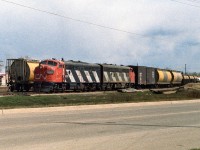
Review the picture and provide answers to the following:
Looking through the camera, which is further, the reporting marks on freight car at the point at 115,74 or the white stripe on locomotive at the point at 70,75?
the reporting marks on freight car at the point at 115,74

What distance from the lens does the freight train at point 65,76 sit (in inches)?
1481

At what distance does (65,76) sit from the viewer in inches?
1542

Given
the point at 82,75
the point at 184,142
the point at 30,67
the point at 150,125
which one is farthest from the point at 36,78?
the point at 184,142

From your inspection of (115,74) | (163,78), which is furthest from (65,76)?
(163,78)

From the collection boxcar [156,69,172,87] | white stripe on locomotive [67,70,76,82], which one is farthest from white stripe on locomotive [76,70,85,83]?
boxcar [156,69,172,87]

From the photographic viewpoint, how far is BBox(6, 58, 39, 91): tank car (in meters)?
39.3

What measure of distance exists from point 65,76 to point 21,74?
14.3ft

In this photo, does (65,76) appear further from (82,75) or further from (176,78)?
(176,78)

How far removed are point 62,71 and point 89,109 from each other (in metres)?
14.8

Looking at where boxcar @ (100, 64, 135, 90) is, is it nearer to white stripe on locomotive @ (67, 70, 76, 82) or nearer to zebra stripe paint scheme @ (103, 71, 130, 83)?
zebra stripe paint scheme @ (103, 71, 130, 83)

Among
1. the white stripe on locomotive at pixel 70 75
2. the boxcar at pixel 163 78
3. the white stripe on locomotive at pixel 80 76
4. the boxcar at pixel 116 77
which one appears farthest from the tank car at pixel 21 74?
the boxcar at pixel 163 78

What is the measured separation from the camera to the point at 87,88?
44250 millimetres

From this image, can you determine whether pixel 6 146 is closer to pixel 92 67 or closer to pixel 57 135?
pixel 57 135

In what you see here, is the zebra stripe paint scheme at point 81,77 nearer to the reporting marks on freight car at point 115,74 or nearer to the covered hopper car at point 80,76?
the covered hopper car at point 80,76
